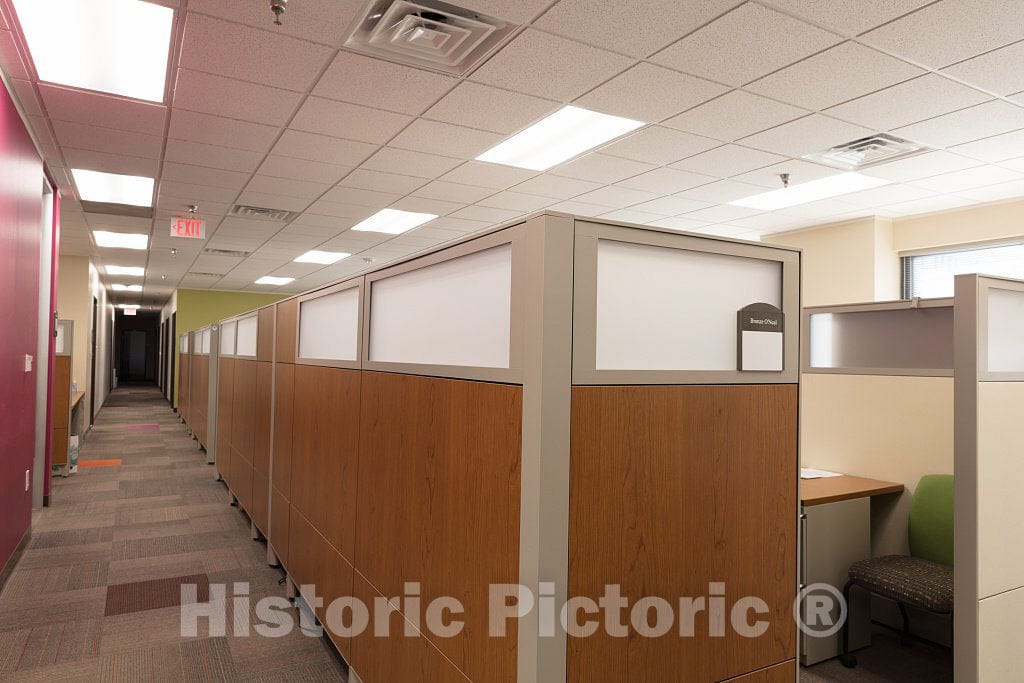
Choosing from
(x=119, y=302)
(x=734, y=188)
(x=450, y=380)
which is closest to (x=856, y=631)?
(x=450, y=380)

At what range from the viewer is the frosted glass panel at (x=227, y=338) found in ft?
15.4

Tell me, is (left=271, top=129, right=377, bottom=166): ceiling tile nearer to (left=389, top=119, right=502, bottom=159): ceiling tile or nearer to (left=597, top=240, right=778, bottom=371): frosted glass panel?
(left=389, top=119, right=502, bottom=159): ceiling tile

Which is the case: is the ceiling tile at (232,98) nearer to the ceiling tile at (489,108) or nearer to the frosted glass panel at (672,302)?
the ceiling tile at (489,108)

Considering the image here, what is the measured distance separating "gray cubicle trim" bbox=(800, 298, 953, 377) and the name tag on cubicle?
70 centimetres

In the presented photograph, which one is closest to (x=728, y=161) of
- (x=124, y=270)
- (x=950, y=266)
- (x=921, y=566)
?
(x=921, y=566)

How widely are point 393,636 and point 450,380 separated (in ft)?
2.43

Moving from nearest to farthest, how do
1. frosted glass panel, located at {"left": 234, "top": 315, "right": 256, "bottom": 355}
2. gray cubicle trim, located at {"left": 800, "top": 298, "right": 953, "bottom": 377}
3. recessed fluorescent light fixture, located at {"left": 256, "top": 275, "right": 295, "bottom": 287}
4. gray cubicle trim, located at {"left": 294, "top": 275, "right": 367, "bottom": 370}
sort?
gray cubicle trim, located at {"left": 294, "top": 275, "right": 367, "bottom": 370} < gray cubicle trim, located at {"left": 800, "top": 298, "right": 953, "bottom": 377} < frosted glass panel, located at {"left": 234, "top": 315, "right": 256, "bottom": 355} < recessed fluorescent light fixture, located at {"left": 256, "top": 275, "right": 295, "bottom": 287}

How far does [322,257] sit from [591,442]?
25.3ft

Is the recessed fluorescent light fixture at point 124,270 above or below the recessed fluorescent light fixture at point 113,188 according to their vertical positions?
above

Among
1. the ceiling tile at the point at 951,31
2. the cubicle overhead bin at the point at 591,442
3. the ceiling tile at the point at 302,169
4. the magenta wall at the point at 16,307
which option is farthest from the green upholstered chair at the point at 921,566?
the ceiling tile at the point at 302,169

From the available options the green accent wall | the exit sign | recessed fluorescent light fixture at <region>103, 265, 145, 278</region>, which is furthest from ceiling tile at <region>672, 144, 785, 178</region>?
the green accent wall

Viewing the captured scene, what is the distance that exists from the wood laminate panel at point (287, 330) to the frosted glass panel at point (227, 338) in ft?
5.39

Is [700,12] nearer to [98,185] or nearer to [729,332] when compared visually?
[729,332]

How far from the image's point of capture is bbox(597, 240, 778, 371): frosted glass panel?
1.15 m
